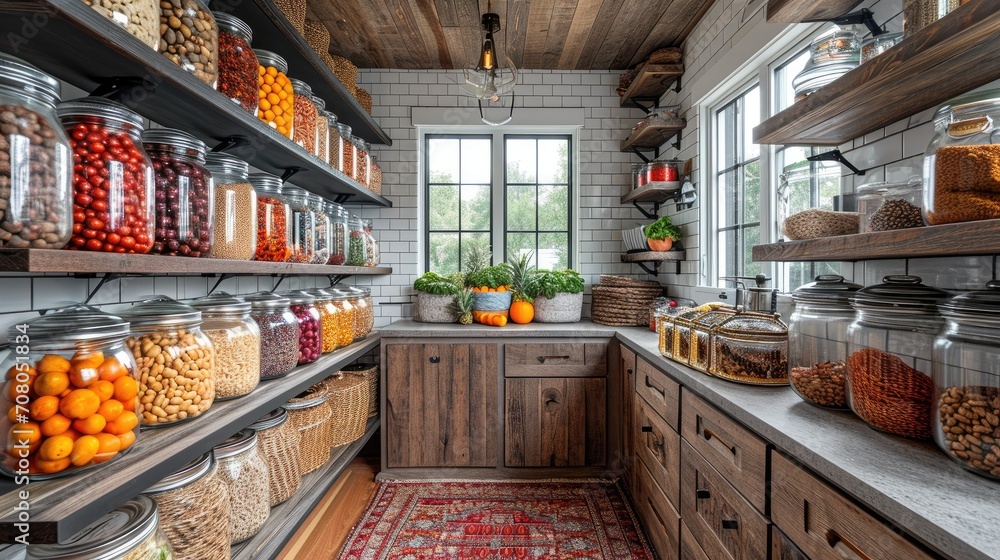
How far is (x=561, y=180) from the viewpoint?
3643mm

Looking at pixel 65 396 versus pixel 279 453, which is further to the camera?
pixel 279 453

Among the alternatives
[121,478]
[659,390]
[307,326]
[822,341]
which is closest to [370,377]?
[307,326]

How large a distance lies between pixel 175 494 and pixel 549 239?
288 cm

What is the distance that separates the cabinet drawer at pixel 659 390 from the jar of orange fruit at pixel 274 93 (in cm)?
188

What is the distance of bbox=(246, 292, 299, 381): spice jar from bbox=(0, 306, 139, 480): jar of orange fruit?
2.25 feet

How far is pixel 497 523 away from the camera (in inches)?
92.5

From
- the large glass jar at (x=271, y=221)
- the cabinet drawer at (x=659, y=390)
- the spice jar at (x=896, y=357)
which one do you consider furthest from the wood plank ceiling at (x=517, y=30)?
the spice jar at (x=896, y=357)

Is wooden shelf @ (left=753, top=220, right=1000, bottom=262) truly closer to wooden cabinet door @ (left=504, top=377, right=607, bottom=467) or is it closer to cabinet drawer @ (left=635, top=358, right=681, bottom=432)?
cabinet drawer @ (left=635, top=358, right=681, bottom=432)

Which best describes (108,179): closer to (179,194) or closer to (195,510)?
(179,194)

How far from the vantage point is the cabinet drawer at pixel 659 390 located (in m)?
1.83

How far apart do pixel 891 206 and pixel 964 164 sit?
0.23 metres

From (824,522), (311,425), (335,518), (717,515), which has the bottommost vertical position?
(335,518)

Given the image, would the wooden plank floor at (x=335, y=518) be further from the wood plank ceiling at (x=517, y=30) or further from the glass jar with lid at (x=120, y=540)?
the wood plank ceiling at (x=517, y=30)

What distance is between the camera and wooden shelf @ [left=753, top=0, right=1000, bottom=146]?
0.86 metres
